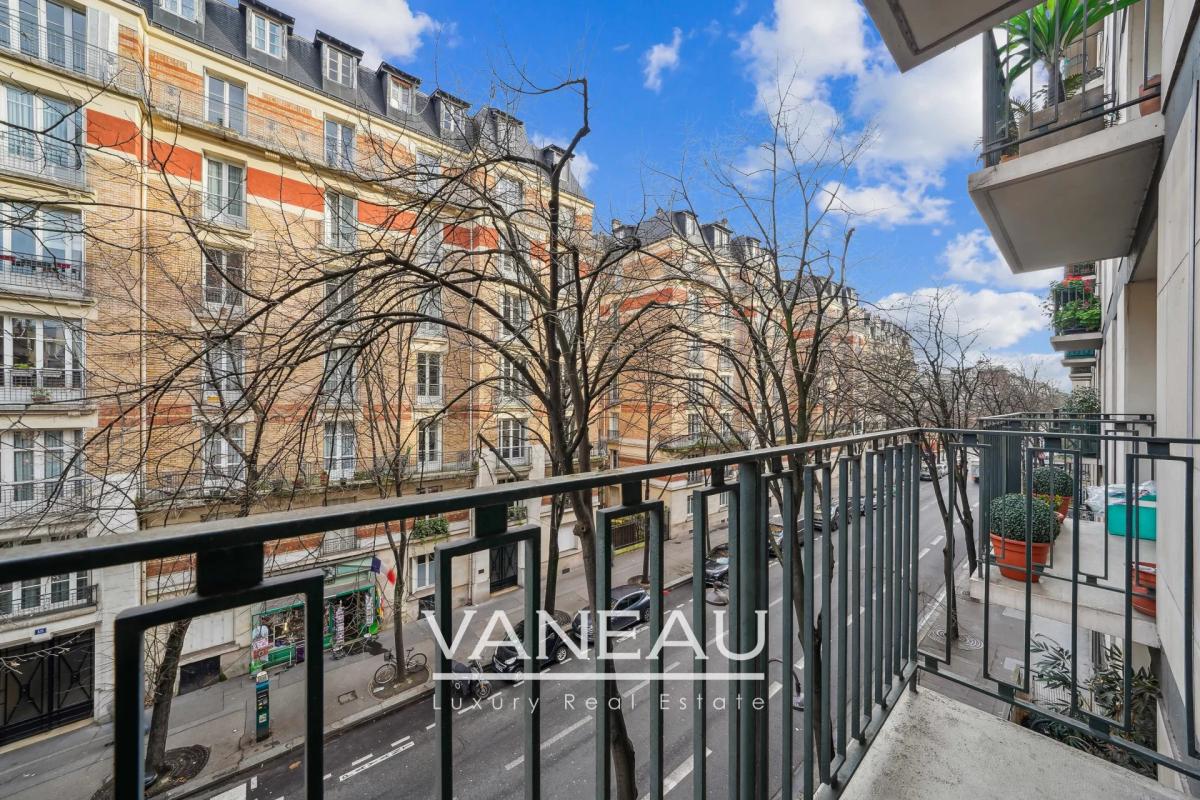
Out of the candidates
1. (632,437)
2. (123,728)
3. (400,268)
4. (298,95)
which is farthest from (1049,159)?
(632,437)

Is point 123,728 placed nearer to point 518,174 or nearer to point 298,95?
point 518,174

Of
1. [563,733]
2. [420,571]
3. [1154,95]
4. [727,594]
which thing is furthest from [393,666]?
[1154,95]

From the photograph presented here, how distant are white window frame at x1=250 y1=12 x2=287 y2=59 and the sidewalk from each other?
467 inches

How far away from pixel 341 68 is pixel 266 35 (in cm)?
141

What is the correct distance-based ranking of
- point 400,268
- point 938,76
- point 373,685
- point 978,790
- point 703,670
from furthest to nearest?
point 373,685, point 938,76, point 400,268, point 978,790, point 703,670

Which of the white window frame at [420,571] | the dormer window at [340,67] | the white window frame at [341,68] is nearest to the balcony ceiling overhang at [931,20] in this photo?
the white window frame at [420,571]

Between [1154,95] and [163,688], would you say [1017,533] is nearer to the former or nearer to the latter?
[1154,95]

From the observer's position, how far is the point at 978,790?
1.64 meters

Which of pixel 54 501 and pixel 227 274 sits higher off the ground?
pixel 227 274

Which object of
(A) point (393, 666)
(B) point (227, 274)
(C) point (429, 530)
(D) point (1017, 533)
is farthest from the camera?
(C) point (429, 530)

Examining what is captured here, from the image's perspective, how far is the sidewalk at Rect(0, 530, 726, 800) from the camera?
4848mm

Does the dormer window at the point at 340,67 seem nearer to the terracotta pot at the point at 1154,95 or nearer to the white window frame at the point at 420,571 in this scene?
the white window frame at the point at 420,571

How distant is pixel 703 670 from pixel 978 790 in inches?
51.2

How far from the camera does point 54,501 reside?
2744mm
